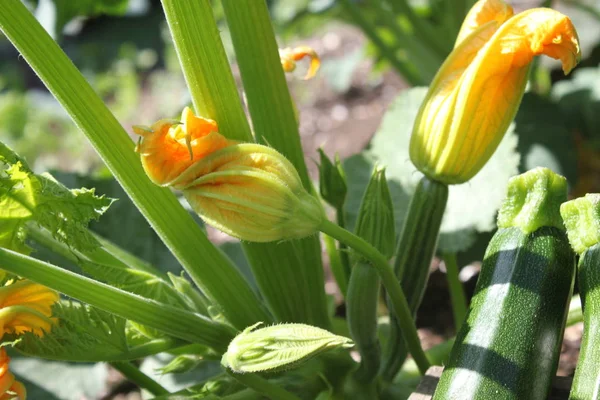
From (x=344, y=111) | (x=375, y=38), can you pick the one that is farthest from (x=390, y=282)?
(x=344, y=111)

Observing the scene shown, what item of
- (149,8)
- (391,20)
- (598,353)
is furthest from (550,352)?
(149,8)

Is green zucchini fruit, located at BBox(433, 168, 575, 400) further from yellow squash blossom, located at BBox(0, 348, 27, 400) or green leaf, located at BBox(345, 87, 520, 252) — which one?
yellow squash blossom, located at BBox(0, 348, 27, 400)

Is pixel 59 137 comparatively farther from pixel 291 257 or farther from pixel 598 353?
pixel 598 353

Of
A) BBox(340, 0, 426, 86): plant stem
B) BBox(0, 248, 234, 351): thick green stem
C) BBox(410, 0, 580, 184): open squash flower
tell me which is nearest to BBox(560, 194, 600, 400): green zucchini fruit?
BBox(410, 0, 580, 184): open squash flower

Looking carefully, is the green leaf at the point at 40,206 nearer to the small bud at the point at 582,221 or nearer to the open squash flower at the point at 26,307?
the open squash flower at the point at 26,307

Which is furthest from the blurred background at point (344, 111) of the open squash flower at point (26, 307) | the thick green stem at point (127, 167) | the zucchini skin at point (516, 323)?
the open squash flower at point (26, 307)
